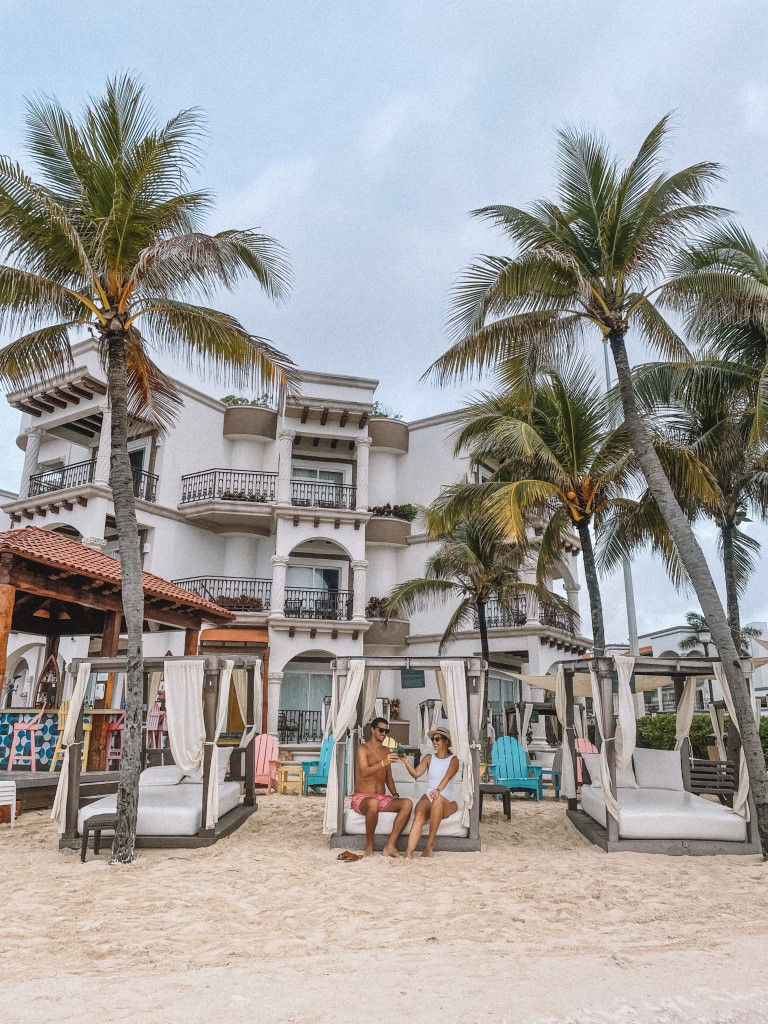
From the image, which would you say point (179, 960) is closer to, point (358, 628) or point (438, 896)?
point (438, 896)

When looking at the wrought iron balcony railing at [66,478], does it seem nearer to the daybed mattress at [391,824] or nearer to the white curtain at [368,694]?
the white curtain at [368,694]

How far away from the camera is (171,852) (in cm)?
856

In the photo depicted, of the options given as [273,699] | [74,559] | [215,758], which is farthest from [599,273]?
[273,699]

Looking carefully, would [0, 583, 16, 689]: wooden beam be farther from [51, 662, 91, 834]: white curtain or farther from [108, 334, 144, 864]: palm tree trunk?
[108, 334, 144, 864]: palm tree trunk

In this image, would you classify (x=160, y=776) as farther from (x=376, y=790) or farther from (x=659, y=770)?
(x=659, y=770)

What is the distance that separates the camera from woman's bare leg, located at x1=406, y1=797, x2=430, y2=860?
27.0 ft

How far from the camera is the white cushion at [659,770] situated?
10.7m

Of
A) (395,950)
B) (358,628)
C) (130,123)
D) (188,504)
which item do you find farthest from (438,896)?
(188,504)

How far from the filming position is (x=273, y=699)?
73.7ft

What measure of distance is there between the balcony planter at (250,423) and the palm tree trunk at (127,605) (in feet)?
57.8

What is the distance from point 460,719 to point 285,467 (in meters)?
17.0

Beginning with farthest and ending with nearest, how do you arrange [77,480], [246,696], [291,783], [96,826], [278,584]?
[278,584] < [77,480] < [291,783] < [246,696] < [96,826]

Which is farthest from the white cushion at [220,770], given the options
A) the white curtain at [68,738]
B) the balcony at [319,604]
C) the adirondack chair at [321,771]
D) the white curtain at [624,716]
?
the balcony at [319,604]

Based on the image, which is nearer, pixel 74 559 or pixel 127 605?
pixel 127 605
